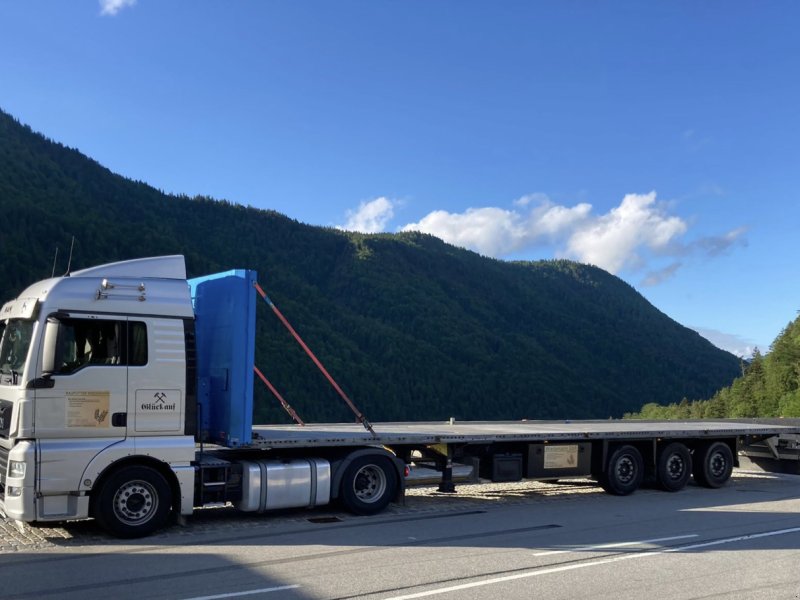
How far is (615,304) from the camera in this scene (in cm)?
17438

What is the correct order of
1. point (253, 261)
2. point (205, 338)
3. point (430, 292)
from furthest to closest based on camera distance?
point (430, 292)
point (253, 261)
point (205, 338)

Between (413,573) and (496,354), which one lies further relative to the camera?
(496,354)

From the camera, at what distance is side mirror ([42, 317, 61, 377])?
27.1ft

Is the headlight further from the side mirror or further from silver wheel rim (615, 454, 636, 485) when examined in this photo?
silver wheel rim (615, 454, 636, 485)

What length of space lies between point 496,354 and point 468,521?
124 metres

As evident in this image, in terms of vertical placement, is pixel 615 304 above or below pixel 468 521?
above

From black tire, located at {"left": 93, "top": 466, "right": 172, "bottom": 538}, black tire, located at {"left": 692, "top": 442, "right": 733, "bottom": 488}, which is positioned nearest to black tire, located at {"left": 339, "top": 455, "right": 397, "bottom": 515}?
black tire, located at {"left": 93, "top": 466, "right": 172, "bottom": 538}

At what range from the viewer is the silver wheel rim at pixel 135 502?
338 inches

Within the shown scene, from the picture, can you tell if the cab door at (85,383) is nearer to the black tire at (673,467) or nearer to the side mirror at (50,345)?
the side mirror at (50,345)

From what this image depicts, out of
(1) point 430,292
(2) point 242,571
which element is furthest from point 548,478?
(1) point 430,292

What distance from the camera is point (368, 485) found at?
10.6 m

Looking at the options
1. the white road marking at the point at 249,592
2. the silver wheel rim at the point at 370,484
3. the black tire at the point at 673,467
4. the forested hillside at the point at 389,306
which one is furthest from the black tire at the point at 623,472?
the forested hillside at the point at 389,306

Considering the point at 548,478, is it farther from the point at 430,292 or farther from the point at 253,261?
the point at 430,292

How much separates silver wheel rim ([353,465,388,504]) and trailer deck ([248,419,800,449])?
15.8 inches
